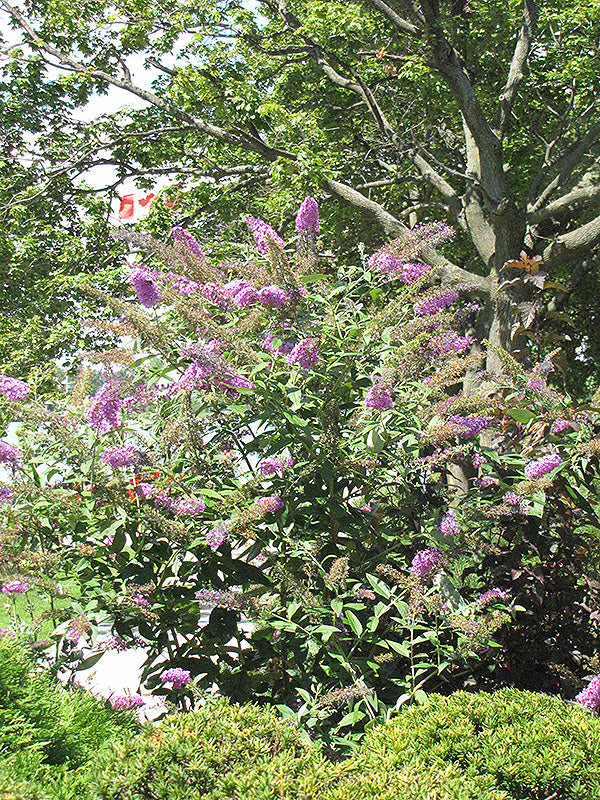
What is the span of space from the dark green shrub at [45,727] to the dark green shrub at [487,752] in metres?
0.86

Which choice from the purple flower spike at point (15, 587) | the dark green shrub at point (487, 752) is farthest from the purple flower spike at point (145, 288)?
the dark green shrub at point (487, 752)

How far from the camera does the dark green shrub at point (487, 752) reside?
1.91 metres

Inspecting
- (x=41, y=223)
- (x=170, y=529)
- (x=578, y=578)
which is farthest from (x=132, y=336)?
(x=41, y=223)

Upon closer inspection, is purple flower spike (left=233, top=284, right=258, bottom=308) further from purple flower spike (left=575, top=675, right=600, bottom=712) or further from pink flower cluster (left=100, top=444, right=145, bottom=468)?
purple flower spike (left=575, top=675, right=600, bottom=712)

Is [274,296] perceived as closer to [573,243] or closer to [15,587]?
[15,587]

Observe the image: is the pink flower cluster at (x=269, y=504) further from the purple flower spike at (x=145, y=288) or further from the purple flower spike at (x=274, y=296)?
the purple flower spike at (x=145, y=288)

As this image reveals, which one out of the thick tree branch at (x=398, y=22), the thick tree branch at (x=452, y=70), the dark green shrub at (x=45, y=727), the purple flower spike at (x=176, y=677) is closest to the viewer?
the dark green shrub at (x=45, y=727)

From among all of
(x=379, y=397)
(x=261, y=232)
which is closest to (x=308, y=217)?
(x=261, y=232)

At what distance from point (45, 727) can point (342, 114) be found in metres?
10.4

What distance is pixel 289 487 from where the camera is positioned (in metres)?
3.02

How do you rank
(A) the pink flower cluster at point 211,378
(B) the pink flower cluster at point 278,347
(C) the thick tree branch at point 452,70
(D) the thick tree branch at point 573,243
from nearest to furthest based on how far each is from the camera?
(A) the pink flower cluster at point 211,378
(B) the pink flower cluster at point 278,347
(C) the thick tree branch at point 452,70
(D) the thick tree branch at point 573,243

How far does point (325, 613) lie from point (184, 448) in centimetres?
88

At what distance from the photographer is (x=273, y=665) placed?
3.11 meters

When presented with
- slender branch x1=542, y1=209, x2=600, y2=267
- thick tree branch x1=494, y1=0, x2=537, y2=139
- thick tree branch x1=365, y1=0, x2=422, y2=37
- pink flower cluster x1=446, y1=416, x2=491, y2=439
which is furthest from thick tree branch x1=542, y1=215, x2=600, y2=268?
pink flower cluster x1=446, y1=416, x2=491, y2=439
